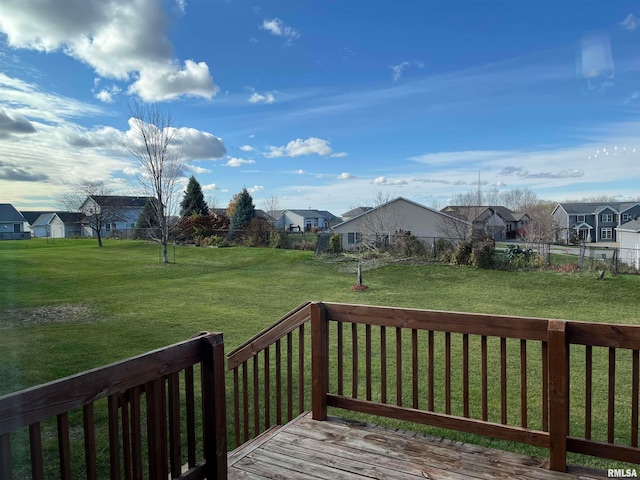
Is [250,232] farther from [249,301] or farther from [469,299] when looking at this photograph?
[469,299]

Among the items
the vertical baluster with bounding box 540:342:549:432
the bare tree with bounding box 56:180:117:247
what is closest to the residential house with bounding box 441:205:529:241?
the vertical baluster with bounding box 540:342:549:432

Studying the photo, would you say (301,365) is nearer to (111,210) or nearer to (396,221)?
(396,221)

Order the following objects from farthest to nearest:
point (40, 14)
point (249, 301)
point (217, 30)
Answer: point (249, 301) → point (217, 30) → point (40, 14)

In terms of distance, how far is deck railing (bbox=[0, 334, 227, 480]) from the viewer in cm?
116

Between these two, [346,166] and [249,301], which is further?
[346,166]

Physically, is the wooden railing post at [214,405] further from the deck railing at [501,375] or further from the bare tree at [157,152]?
the bare tree at [157,152]

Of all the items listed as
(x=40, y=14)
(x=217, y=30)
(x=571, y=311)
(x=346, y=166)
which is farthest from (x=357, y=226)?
(x=40, y=14)

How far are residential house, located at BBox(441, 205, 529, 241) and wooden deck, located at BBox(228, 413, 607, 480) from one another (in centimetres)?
1131

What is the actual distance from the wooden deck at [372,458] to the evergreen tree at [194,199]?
2141 centimetres

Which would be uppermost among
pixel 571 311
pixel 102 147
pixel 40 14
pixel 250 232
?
pixel 40 14

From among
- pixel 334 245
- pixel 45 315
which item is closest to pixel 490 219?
pixel 334 245

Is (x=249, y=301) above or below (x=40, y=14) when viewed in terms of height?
below

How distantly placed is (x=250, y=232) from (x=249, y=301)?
9760 millimetres

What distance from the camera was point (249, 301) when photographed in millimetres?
8438
